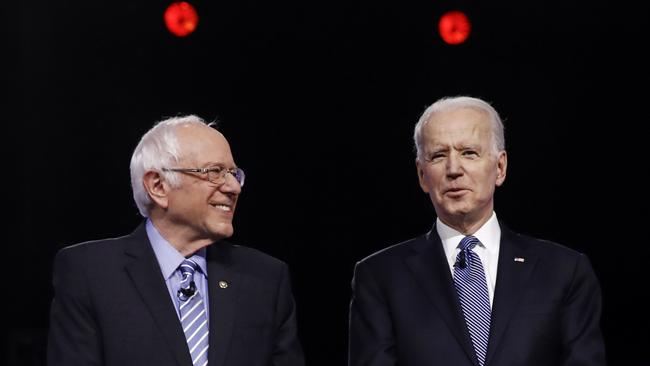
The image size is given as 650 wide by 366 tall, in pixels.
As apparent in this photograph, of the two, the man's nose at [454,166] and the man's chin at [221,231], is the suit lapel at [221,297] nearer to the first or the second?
the man's chin at [221,231]

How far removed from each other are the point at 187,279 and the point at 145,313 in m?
0.19

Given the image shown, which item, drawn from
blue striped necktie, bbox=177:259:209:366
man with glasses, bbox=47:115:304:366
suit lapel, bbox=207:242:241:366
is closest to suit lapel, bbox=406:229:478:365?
man with glasses, bbox=47:115:304:366

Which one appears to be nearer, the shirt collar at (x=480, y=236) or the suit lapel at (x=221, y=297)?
the suit lapel at (x=221, y=297)

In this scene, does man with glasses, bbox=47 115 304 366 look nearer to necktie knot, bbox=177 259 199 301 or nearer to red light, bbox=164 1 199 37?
necktie knot, bbox=177 259 199 301

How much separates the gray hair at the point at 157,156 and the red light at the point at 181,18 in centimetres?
246

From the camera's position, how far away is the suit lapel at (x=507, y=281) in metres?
3.34

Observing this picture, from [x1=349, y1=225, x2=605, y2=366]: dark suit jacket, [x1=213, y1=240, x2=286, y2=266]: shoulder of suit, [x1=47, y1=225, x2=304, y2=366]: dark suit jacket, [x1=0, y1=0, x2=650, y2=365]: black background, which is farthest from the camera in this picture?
[x1=0, y1=0, x2=650, y2=365]: black background

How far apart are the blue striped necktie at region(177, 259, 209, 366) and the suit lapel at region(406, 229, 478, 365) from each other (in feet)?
2.29

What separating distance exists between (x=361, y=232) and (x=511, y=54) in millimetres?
1297

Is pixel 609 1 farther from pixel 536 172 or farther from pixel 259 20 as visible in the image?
pixel 259 20

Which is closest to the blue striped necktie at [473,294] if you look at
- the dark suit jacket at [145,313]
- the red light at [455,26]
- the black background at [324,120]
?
the dark suit jacket at [145,313]

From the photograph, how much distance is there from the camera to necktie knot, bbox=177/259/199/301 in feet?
11.1

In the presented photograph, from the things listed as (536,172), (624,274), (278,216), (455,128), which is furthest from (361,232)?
(455,128)

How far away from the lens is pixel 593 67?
19.3ft
